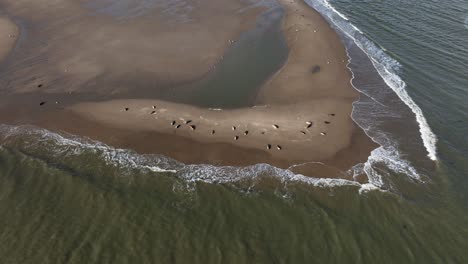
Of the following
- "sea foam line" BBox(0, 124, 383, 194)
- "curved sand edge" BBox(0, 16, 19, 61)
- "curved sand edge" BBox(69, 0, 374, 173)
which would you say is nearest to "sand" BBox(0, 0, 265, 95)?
"curved sand edge" BBox(0, 16, 19, 61)

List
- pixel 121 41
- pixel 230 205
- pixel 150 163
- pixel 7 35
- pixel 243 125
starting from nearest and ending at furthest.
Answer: pixel 230 205, pixel 150 163, pixel 243 125, pixel 121 41, pixel 7 35

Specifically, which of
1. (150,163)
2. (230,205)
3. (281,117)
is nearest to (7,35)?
(150,163)

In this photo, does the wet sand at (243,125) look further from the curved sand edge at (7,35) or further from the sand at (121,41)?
the curved sand edge at (7,35)

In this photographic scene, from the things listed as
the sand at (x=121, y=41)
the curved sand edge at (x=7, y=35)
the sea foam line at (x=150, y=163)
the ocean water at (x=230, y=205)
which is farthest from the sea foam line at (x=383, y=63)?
the curved sand edge at (x=7, y=35)

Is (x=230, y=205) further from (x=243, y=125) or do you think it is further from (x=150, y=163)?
(x=243, y=125)

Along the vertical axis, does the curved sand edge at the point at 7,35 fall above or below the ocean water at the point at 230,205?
above
